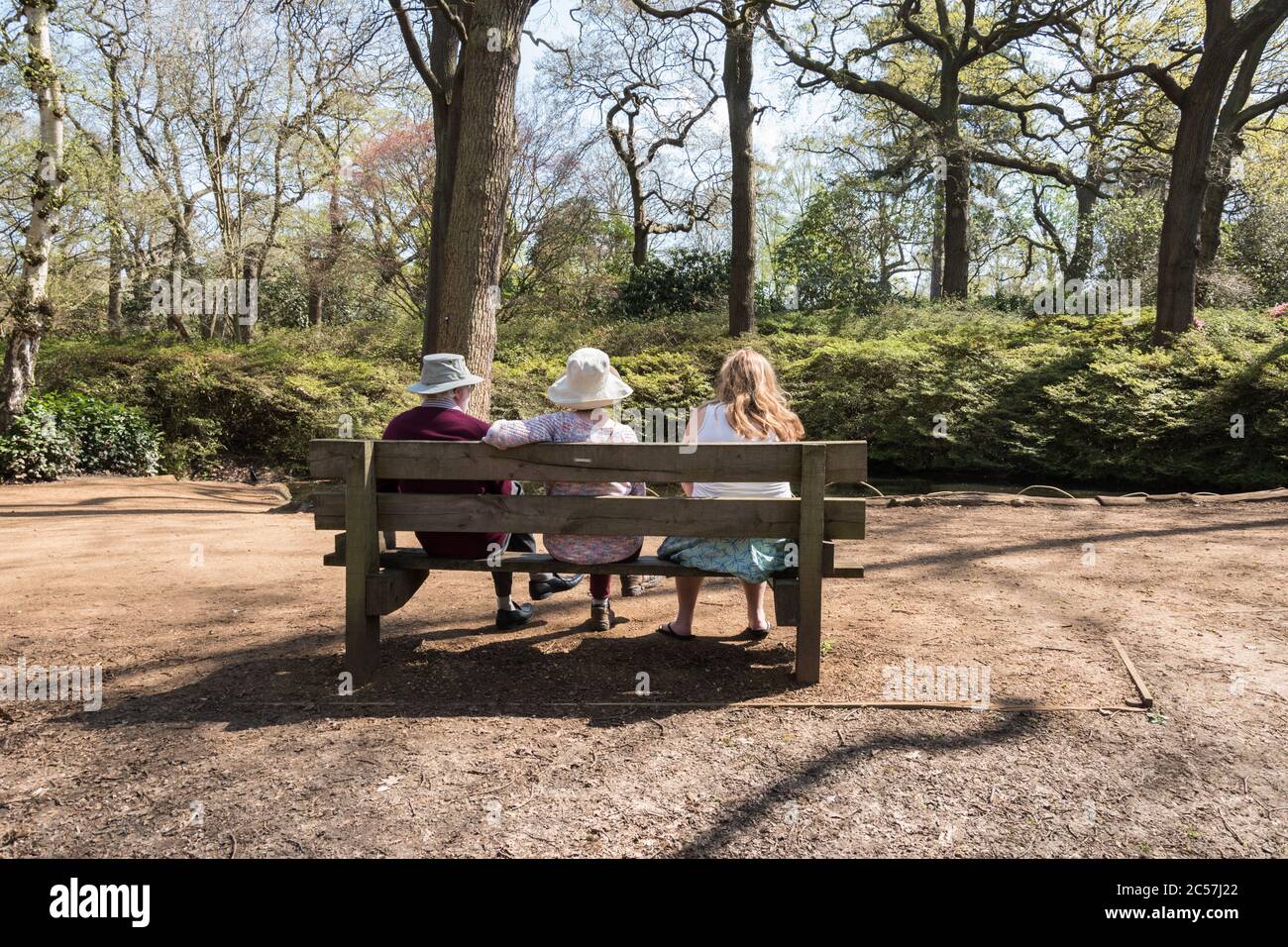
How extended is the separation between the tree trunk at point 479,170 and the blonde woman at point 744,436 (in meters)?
4.84

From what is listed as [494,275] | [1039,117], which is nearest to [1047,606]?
[494,275]

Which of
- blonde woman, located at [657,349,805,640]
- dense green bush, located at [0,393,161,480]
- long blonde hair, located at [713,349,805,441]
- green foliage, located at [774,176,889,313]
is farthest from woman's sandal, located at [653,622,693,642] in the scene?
green foliage, located at [774,176,889,313]

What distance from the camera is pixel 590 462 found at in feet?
12.9

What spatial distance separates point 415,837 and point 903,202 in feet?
94.2

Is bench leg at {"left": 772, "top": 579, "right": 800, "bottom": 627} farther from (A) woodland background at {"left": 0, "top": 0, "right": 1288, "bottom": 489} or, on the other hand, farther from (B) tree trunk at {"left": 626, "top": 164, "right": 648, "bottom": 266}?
(B) tree trunk at {"left": 626, "top": 164, "right": 648, "bottom": 266}

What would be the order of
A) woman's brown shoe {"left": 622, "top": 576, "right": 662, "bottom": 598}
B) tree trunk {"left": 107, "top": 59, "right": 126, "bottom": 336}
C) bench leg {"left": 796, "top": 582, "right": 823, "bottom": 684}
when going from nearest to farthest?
bench leg {"left": 796, "top": 582, "right": 823, "bottom": 684}
woman's brown shoe {"left": 622, "top": 576, "right": 662, "bottom": 598}
tree trunk {"left": 107, "top": 59, "right": 126, "bottom": 336}

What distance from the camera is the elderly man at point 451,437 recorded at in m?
4.35

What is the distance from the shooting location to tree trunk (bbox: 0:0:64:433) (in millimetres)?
12305

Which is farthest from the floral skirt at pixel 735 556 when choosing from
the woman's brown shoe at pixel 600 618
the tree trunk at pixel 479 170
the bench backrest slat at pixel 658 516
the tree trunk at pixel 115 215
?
the tree trunk at pixel 115 215

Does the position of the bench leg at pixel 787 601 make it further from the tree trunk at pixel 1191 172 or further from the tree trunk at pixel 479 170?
the tree trunk at pixel 1191 172

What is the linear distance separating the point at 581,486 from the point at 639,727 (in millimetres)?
1431

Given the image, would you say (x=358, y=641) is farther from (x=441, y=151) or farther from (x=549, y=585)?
(x=441, y=151)

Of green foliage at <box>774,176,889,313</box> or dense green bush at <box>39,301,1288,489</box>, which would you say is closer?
dense green bush at <box>39,301,1288,489</box>

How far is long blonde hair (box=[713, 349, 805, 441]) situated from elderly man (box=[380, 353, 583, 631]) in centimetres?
119
